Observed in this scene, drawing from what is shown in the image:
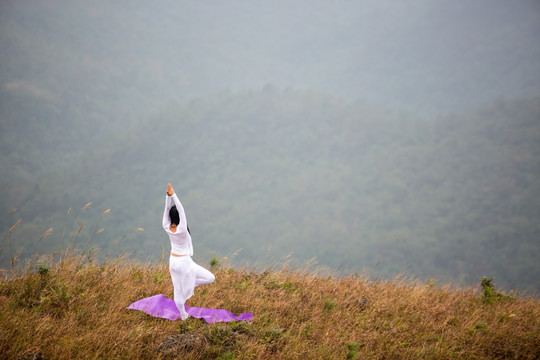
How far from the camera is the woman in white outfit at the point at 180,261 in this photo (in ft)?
17.6

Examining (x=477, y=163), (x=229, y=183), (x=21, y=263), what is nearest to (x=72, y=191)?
(x=229, y=183)

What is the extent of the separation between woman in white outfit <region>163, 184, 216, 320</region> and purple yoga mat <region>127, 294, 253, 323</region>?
0.16 meters

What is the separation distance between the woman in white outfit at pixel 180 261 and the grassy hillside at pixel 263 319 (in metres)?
0.42

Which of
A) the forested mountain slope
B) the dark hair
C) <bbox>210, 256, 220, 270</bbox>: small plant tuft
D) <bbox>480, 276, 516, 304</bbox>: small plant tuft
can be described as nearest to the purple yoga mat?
the dark hair

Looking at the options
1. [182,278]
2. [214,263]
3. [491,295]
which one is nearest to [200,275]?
[182,278]

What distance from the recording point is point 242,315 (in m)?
5.42

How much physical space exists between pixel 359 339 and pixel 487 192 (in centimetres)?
18987

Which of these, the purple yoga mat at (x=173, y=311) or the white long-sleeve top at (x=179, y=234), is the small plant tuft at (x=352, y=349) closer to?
the purple yoga mat at (x=173, y=311)

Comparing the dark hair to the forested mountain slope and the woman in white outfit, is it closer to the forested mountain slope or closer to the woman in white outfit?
the woman in white outfit

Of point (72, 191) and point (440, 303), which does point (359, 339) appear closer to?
point (440, 303)

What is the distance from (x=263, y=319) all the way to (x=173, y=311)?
1284 millimetres

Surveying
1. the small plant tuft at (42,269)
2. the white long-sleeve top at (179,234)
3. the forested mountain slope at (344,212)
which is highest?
the white long-sleeve top at (179,234)

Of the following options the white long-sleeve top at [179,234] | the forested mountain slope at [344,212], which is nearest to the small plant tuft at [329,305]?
the white long-sleeve top at [179,234]

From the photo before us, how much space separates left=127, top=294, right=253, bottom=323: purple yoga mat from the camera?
17.5 ft
